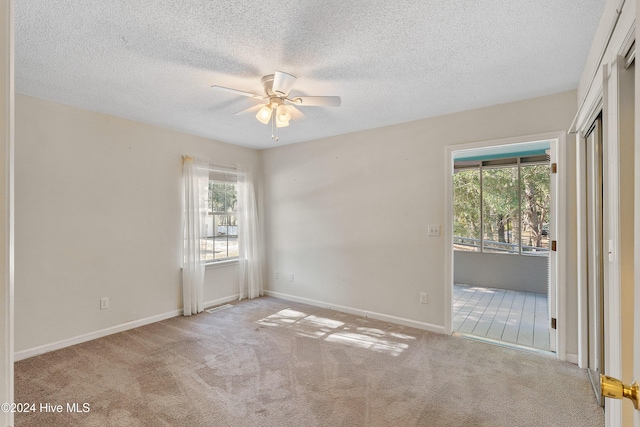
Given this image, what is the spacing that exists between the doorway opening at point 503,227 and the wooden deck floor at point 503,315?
2 centimetres

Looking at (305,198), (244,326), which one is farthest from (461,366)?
(305,198)

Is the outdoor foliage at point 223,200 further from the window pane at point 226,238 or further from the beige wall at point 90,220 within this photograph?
the beige wall at point 90,220

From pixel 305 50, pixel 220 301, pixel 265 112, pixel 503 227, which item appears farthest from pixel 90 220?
pixel 503 227

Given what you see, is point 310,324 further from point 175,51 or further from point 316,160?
point 175,51

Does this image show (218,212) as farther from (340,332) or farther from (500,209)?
(500,209)

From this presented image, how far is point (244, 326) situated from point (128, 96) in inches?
106

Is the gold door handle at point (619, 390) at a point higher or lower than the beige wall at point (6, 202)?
lower

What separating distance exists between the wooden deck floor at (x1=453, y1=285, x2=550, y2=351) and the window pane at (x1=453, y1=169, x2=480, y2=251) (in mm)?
1037

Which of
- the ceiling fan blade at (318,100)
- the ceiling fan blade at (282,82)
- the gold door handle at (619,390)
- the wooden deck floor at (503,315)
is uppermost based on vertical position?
the ceiling fan blade at (282,82)

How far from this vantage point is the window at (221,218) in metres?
4.52

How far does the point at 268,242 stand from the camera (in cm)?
510

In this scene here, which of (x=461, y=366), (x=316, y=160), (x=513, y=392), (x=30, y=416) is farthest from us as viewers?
(x=316, y=160)

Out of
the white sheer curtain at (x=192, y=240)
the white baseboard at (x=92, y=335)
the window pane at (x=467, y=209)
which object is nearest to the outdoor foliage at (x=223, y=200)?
the white sheer curtain at (x=192, y=240)

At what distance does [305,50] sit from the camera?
81.5 inches
